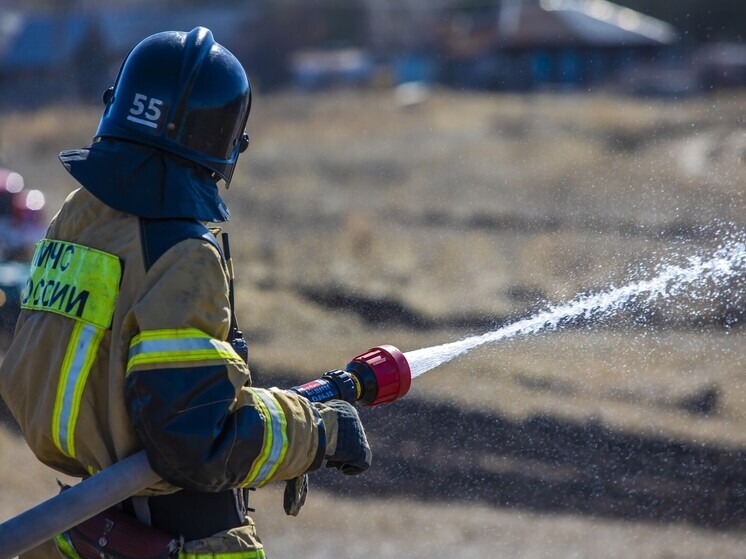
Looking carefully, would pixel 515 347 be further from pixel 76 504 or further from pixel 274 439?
pixel 76 504

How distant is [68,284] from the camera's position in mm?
2016

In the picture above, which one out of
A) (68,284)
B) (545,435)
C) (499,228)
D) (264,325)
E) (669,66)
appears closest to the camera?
(68,284)

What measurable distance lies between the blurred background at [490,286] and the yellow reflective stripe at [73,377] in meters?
2.40

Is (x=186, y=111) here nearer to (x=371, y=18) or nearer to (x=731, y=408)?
(x=731, y=408)

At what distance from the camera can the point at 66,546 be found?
7.23 feet

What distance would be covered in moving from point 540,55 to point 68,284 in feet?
74.7

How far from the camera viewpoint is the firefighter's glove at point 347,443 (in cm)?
212

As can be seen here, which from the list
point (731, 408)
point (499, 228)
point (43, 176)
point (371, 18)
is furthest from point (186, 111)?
point (371, 18)

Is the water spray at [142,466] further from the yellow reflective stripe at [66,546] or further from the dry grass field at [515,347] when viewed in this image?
the dry grass field at [515,347]

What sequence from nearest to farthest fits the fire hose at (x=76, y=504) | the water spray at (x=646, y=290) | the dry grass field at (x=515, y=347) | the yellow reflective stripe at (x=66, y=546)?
the fire hose at (x=76, y=504), the yellow reflective stripe at (x=66, y=546), the dry grass field at (x=515, y=347), the water spray at (x=646, y=290)

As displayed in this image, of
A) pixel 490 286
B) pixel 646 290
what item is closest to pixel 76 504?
pixel 646 290

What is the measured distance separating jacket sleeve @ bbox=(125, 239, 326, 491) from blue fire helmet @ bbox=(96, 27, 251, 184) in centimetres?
25

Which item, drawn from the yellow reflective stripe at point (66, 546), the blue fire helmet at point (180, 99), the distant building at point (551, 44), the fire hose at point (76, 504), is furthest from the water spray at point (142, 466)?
the distant building at point (551, 44)

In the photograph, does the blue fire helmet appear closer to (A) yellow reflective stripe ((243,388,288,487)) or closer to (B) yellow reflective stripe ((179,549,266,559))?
(A) yellow reflective stripe ((243,388,288,487))
